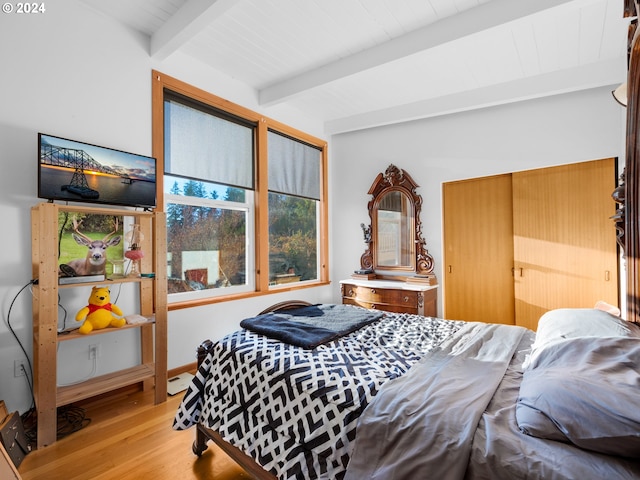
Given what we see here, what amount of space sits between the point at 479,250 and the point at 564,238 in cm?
77

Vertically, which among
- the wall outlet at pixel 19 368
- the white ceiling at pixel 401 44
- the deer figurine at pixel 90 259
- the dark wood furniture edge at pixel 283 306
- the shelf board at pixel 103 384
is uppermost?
the white ceiling at pixel 401 44

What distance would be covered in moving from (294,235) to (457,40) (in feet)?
8.71

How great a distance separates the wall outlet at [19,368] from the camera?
2.07 metres

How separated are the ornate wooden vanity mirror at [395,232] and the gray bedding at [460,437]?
248cm

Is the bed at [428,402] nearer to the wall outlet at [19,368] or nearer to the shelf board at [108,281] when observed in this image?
the shelf board at [108,281]

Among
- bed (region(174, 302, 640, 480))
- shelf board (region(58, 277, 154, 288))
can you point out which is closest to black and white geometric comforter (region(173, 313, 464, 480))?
bed (region(174, 302, 640, 480))

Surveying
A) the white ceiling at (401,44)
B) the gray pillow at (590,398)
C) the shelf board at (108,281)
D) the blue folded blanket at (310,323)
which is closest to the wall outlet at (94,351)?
the shelf board at (108,281)

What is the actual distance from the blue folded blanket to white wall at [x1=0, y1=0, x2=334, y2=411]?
1161 mm

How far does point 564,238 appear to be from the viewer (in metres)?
3.12

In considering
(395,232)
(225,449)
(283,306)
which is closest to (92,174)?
(283,306)

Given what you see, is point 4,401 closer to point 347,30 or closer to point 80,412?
point 80,412

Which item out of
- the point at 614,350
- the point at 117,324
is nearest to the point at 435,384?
the point at 614,350

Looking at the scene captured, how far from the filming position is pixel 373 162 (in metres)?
4.32

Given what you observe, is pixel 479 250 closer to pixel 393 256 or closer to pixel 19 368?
pixel 393 256
